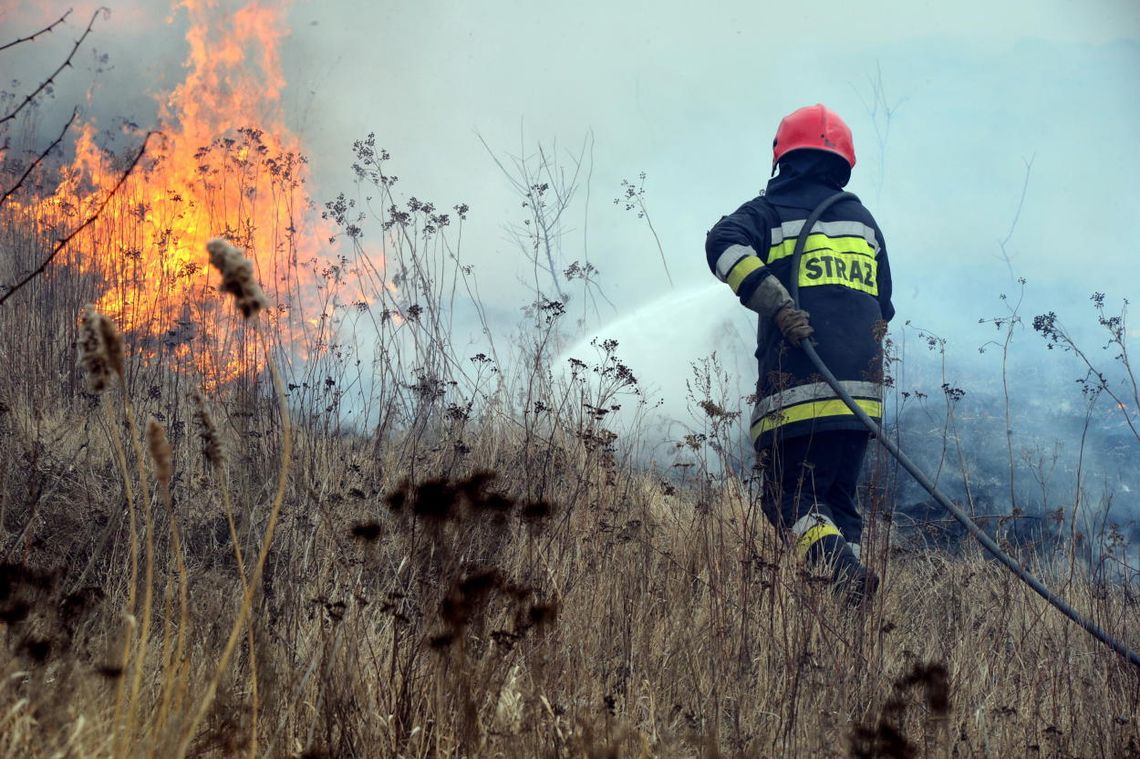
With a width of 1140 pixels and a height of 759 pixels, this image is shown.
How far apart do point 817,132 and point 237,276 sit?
13.7ft

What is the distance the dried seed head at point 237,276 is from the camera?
1119 mm

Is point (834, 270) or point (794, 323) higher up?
point (834, 270)

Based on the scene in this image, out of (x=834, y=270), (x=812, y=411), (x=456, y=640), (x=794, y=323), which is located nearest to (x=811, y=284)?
(x=834, y=270)

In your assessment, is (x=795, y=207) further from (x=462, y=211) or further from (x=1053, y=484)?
(x=1053, y=484)

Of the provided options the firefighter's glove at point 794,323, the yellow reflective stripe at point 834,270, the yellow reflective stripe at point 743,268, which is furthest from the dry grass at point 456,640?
the yellow reflective stripe at point 834,270

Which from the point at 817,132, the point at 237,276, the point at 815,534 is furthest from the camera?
the point at 817,132

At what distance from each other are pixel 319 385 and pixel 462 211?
1272 mm

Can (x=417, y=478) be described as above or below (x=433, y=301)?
below

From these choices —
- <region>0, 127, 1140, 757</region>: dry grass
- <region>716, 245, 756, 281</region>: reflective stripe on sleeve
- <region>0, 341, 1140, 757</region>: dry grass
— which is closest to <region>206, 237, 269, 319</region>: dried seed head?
<region>0, 127, 1140, 757</region>: dry grass

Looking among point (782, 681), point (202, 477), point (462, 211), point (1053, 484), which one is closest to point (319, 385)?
point (202, 477)

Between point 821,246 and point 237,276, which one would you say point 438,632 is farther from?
point 821,246

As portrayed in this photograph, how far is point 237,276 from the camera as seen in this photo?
3.69 ft

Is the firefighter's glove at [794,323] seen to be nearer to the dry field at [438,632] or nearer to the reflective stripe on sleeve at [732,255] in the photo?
the reflective stripe on sleeve at [732,255]

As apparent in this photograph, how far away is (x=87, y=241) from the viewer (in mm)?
6508
